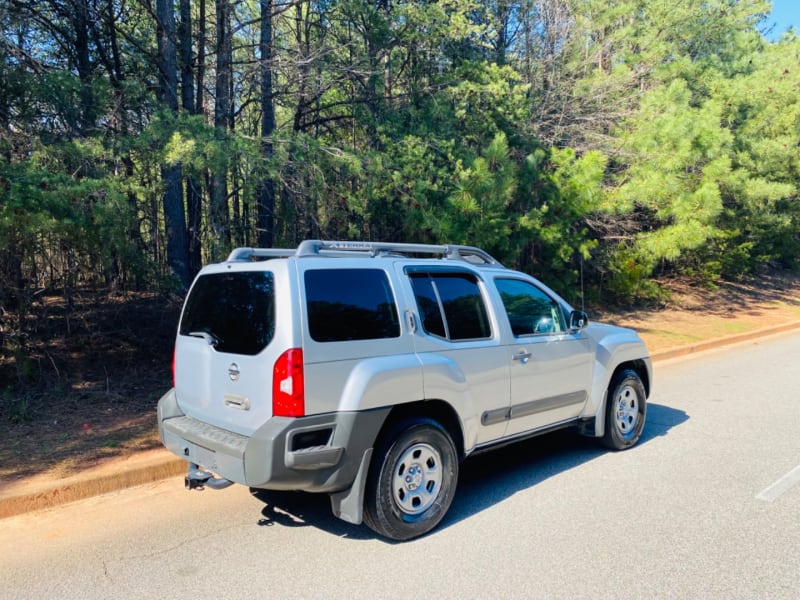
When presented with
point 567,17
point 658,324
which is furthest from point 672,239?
point 567,17

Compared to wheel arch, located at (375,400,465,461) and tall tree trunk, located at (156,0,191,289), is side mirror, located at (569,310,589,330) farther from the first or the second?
tall tree trunk, located at (156,0,191,289)

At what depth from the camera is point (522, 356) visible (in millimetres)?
5020

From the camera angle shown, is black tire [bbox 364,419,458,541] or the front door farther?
the front door

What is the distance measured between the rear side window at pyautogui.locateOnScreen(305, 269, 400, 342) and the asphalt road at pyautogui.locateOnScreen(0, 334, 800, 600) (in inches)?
56.4

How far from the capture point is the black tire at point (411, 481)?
4035mm

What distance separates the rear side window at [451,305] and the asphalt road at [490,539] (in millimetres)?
1357

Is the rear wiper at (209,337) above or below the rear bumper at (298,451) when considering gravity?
above

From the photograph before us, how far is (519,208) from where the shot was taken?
1226 centimetres

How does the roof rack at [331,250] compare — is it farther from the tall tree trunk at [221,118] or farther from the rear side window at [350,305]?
the tall tree trunk at [221,118]

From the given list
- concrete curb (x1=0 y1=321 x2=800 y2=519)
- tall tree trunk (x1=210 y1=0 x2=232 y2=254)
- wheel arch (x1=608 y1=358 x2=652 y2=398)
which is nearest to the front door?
wheel arch (x1=608 y1=358 x2=652 y2=398)

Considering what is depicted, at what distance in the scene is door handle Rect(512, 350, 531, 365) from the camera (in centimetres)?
498

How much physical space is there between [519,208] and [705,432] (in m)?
6.49

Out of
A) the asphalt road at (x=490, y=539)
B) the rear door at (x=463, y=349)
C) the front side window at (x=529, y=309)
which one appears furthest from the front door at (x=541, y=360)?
the asphalt road at (x=490, y=539)

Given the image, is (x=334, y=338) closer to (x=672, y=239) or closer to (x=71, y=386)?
(x=71, y=386)
